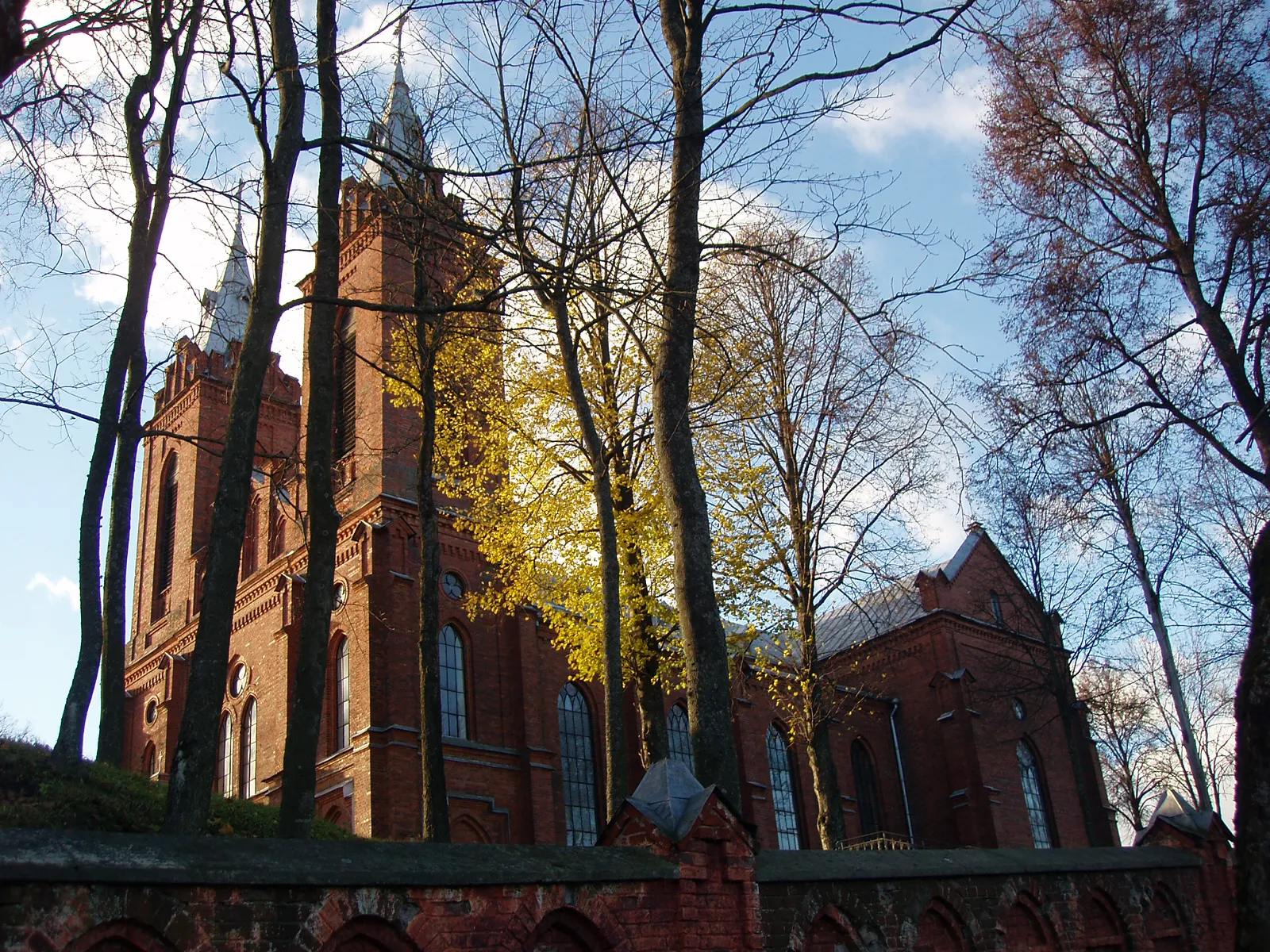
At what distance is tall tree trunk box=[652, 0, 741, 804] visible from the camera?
27.2 ft

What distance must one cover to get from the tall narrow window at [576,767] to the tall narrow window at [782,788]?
8304mm

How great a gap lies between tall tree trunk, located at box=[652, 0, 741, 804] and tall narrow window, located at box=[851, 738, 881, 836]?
26.4 m

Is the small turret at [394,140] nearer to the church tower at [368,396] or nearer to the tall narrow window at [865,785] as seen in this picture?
the church tower at [368,396]

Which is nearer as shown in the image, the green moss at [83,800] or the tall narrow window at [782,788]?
the green moss at [83,800]

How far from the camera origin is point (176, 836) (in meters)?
4.90

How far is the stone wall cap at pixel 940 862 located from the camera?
754 centimetres

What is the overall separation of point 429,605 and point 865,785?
976 inches

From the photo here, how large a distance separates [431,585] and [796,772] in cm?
2236

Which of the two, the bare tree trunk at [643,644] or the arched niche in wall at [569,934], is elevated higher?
the bare tree trunk at [643,644]

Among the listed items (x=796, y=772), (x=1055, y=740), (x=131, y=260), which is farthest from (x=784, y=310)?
(x=1055, y=740)

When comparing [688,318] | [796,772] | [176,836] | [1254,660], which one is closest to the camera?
[176,836]

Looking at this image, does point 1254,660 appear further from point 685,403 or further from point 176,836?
point 176,836

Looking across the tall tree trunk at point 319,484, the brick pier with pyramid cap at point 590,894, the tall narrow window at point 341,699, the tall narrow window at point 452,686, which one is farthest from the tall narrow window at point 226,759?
the brick pier with pyramid cap at point 590,894

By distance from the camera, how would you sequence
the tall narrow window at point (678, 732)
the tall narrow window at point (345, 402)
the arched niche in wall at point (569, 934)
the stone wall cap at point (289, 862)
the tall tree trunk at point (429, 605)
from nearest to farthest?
the stone wall cap at point (289, 862) → the arched niche in wall at point (569, 934) → the tall tree trunk at point (429, 605) → the tall narrow window at point (345, 402) → the tall narrow window at point (678, 732)
